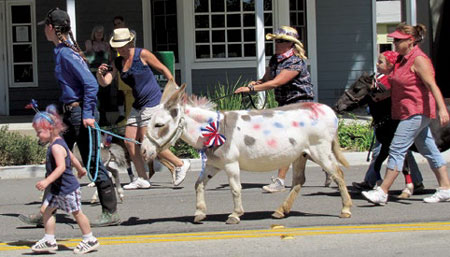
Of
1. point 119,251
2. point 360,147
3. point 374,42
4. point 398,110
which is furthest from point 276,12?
point 119,251

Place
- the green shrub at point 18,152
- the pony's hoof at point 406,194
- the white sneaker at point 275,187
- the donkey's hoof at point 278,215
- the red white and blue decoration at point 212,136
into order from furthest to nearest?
1. the green shrub at point 18,152
2. the white sneaker at point 275,187
3. the pony's hoof at point 406,194
4. the donkey's hoof at point 278,215
5. the red white and blue decoration at point 212,136

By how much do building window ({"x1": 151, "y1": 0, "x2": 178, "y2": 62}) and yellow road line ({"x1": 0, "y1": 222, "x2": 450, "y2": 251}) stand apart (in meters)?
11.4

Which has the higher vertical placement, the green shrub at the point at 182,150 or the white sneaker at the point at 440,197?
the green shrub at the point at 182,150

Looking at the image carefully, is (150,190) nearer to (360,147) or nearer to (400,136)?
(400,136)

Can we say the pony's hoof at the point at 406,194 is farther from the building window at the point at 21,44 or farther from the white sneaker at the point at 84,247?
the building window at the point at 21,44

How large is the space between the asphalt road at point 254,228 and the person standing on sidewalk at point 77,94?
40 centimetres

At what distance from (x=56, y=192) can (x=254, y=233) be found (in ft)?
6.33

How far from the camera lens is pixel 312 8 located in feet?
58.4

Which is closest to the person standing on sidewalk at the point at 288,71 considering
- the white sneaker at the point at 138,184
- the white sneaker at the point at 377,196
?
the white sneaker at the point at 377,196

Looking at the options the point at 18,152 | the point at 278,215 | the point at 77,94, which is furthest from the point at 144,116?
the point at 18,152

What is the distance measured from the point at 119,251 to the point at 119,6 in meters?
12.3

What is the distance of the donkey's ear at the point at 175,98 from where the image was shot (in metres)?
7.16

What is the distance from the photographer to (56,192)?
21.0 ft

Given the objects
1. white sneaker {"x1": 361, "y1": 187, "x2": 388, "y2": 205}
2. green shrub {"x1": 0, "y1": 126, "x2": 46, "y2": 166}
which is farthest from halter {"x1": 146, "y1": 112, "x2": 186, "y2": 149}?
green shrub {"x1": 0, "y1": 126, "x2": 46, "y2": 166}
